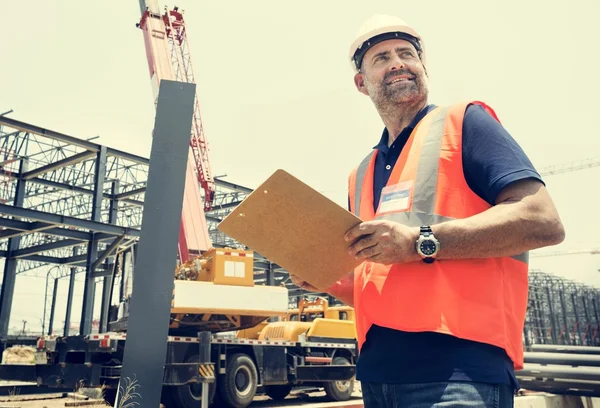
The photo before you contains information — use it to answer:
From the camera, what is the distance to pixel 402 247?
1502 millimetres

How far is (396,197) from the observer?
1.73 m

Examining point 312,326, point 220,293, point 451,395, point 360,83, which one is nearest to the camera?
point 451,395

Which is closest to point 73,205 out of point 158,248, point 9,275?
point 9,275

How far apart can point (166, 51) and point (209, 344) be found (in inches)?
311

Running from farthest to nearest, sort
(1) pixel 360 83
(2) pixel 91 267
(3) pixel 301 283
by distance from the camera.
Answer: (2) pixel 91 267
(1) pixel 360 83
(3) pixel 301 283

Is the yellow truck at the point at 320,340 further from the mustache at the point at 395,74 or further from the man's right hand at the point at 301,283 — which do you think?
the mustache at the point at 395,74

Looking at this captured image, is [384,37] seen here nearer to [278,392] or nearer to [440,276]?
[440,276]

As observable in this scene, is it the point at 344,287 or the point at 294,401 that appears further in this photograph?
the point at 294,401

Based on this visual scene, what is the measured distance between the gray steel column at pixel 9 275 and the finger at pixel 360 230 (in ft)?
74.1

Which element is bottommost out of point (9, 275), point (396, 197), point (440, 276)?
point (440, 276)

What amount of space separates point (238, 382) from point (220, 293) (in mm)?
2310

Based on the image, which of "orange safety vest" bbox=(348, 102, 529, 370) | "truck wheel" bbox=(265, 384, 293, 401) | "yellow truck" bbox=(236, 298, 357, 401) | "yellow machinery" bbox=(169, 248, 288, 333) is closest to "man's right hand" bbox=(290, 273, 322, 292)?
"orange safety vest" bbox=(348, 102, 529, 370)

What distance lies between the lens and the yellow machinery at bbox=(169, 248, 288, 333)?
941 centimetres

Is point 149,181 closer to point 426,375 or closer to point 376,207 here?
point 376,207
